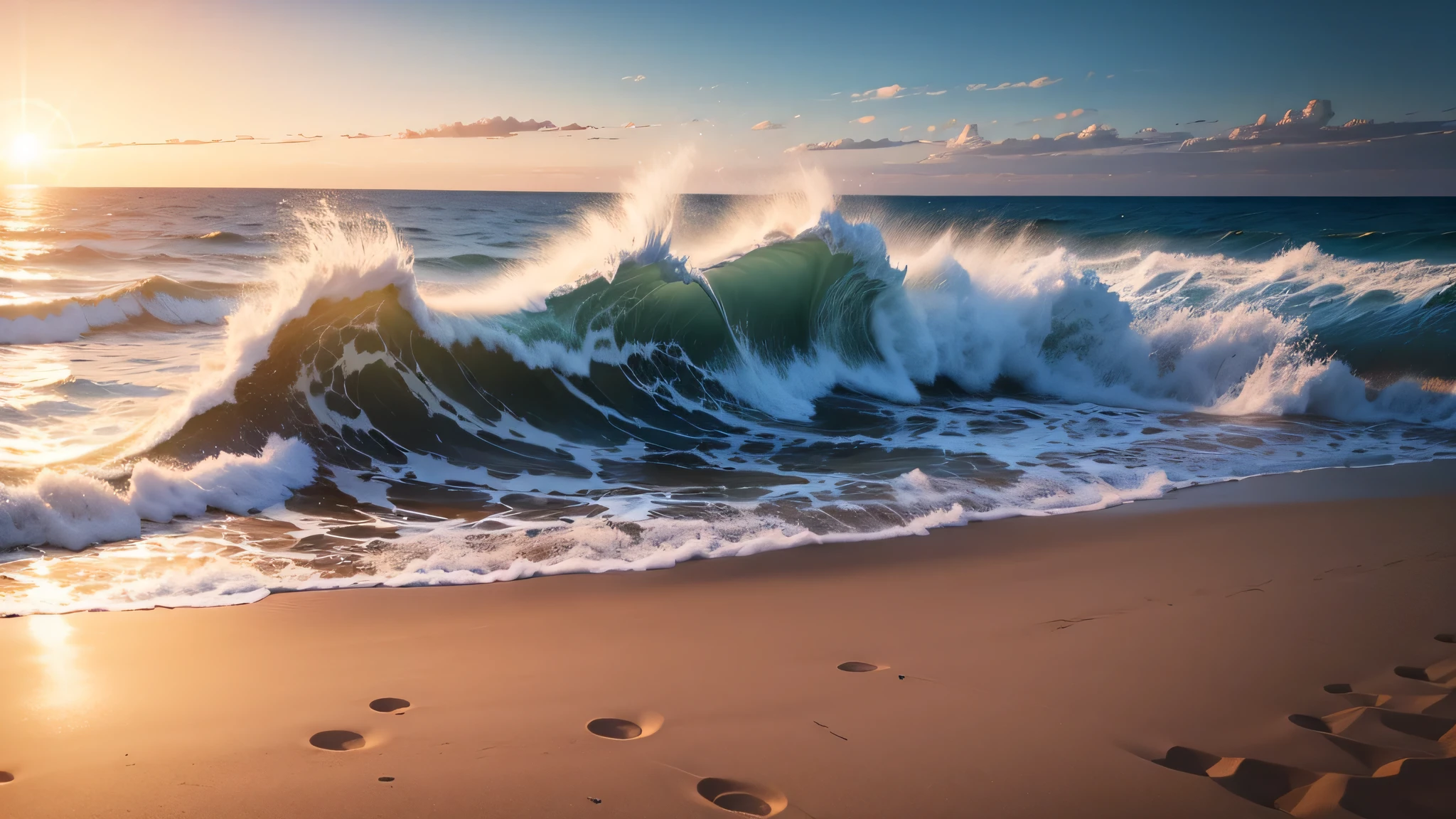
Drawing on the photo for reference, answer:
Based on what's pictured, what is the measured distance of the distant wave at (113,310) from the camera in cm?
1301

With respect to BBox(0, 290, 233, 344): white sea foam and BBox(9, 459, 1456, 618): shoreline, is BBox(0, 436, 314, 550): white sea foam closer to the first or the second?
BBox(9, 459, 1456, 618): shoreline

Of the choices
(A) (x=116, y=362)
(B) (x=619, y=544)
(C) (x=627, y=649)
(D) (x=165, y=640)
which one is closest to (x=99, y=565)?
(D) (x=165, y=640)

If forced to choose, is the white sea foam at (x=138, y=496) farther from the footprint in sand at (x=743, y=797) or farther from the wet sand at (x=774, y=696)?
the footprint in sand at (x=743, y=797)

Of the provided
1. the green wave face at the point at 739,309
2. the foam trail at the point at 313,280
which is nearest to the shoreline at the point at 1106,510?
the foam trail at the point at 313,280

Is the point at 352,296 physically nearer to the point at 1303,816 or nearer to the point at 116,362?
the point at 116,362

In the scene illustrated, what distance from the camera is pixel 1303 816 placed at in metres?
1.99

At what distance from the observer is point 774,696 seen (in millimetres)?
2803

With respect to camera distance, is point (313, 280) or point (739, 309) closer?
point (313, 280)

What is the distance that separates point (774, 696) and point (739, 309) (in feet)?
29.1

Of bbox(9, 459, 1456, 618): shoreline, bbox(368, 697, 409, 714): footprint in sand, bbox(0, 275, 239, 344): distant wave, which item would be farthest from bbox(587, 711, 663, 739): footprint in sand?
bbox(0, 275, 239, 344): distant wave

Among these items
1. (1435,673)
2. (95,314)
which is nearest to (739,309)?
(1435,673)

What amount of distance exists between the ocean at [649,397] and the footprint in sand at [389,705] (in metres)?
1.48

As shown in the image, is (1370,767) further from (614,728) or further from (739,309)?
(739,309)

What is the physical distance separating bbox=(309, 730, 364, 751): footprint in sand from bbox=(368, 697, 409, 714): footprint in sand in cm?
16
